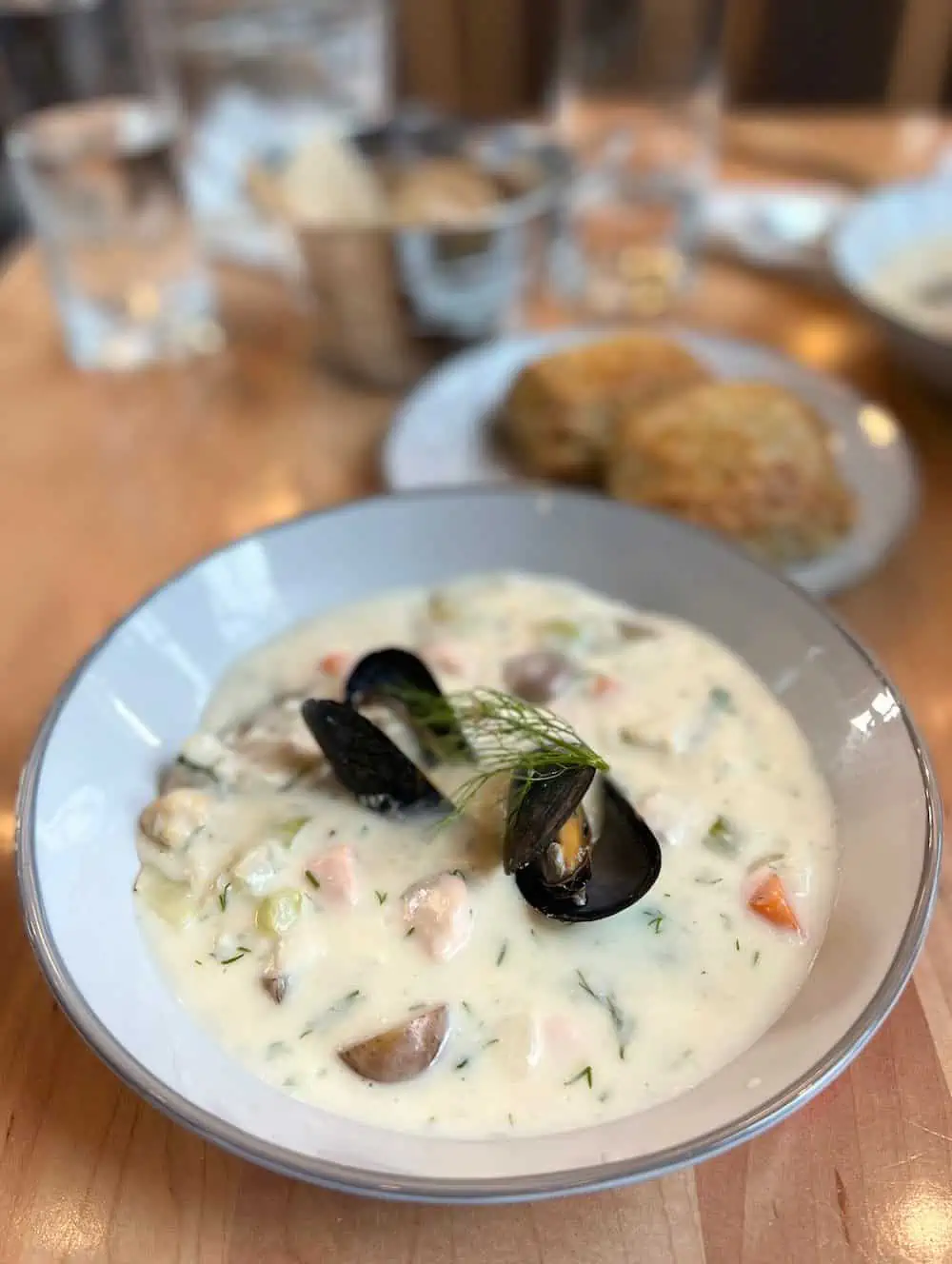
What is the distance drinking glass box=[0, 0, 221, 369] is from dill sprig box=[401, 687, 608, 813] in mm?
1488

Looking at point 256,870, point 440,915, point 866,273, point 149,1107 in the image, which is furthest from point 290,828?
point 866,273

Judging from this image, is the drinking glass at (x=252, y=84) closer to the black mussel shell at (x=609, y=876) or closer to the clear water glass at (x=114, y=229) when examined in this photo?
the clear water glass at (x=114, y=229)

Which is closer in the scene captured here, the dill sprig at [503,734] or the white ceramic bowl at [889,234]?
the dill sprig at [503,734]

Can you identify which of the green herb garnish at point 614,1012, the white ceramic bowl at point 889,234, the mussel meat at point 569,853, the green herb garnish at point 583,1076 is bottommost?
the green herb garnish at point 583,1076

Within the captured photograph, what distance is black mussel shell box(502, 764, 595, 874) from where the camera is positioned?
3.94 feet

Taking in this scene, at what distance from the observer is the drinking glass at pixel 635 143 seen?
265 cm

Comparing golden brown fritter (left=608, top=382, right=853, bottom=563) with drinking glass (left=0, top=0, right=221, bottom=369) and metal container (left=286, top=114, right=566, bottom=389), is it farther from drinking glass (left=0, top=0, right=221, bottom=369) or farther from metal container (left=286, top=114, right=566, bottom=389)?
drinking glass (left=0, top=0, right=221, bottom=369)

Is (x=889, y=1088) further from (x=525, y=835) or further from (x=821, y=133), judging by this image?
(x=821, y=133)

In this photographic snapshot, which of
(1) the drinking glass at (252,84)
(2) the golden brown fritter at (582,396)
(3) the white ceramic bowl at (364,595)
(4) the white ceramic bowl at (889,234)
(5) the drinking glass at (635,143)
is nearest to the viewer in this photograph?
(3) the white ceramic bowl at (364,595)

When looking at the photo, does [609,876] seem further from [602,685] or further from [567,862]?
[602,685]

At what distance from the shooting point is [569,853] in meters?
1.23

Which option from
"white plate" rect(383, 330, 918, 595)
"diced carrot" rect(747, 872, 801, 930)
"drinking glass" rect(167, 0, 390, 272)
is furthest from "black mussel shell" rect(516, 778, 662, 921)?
"drinking glass" rect(167, 0, 390, 272)

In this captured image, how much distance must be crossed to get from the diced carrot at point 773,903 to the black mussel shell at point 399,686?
43cm

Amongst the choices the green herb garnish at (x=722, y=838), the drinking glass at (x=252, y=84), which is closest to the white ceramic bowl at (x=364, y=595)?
the green herb garnish at (x=722, y=838)
